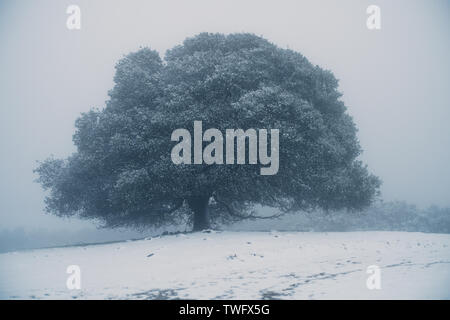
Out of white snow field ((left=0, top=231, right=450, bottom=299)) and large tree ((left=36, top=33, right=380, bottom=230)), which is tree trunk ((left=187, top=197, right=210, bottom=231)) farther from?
white snow field ((left=0, top=231, right=450, bottom=299))

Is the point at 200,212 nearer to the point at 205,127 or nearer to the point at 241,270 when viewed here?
the point at 205,127

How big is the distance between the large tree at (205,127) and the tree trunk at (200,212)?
0.22ft

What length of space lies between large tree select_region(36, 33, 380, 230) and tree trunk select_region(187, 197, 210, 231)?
0.07 meters

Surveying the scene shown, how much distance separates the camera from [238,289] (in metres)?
9.52

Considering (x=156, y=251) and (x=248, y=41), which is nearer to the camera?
(x=156, y=251)

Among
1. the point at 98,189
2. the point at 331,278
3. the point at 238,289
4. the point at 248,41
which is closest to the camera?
the point at 238,289

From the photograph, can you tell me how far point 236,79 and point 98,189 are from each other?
10.3 metres

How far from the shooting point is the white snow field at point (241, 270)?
920cm

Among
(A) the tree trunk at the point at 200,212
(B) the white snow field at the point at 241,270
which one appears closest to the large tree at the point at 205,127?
(A) the tree trunk at the point at 200,212

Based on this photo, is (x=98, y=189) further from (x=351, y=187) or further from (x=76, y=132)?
(x=351, y=187)

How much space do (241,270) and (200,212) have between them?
11346 millimetres

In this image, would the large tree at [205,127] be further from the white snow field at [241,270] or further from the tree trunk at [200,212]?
the white snow field at [241,270]

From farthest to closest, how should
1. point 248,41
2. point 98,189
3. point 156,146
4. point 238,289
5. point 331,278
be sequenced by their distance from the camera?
point 248,41 < point 98,189 < point 156,146 < point 331,278 < point 238,289
